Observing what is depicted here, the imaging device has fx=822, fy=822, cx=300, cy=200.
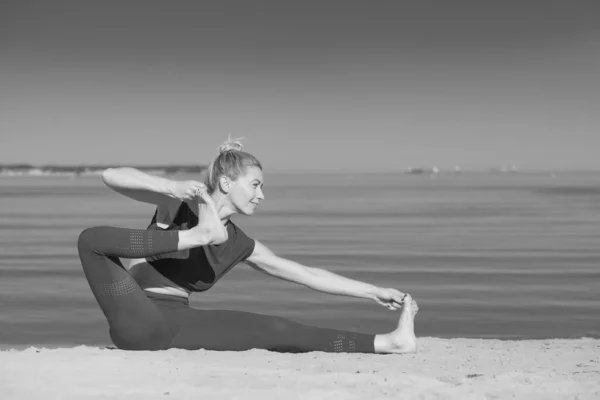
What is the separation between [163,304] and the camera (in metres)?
5.29

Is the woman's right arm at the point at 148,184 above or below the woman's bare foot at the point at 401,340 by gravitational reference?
above

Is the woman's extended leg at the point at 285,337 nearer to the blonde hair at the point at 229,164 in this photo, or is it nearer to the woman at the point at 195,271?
the woman at the point at 195,271

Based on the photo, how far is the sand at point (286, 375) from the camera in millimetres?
4340

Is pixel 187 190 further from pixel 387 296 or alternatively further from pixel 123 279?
pixel 387 296

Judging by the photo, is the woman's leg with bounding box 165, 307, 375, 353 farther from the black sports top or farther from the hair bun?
the hair bun

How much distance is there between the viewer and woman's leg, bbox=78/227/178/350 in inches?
186

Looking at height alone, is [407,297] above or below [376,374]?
above

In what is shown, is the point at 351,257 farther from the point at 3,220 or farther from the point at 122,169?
the point at 3,220

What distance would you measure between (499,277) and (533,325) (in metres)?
3.90

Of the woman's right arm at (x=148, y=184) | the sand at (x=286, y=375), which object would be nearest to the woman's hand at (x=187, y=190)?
the woman's right arm at (x=148, y=184)

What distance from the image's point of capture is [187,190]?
15.8ft

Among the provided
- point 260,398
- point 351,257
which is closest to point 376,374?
point 260,398

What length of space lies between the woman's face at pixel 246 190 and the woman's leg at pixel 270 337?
2.86ft

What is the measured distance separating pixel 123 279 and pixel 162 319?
0.46m
